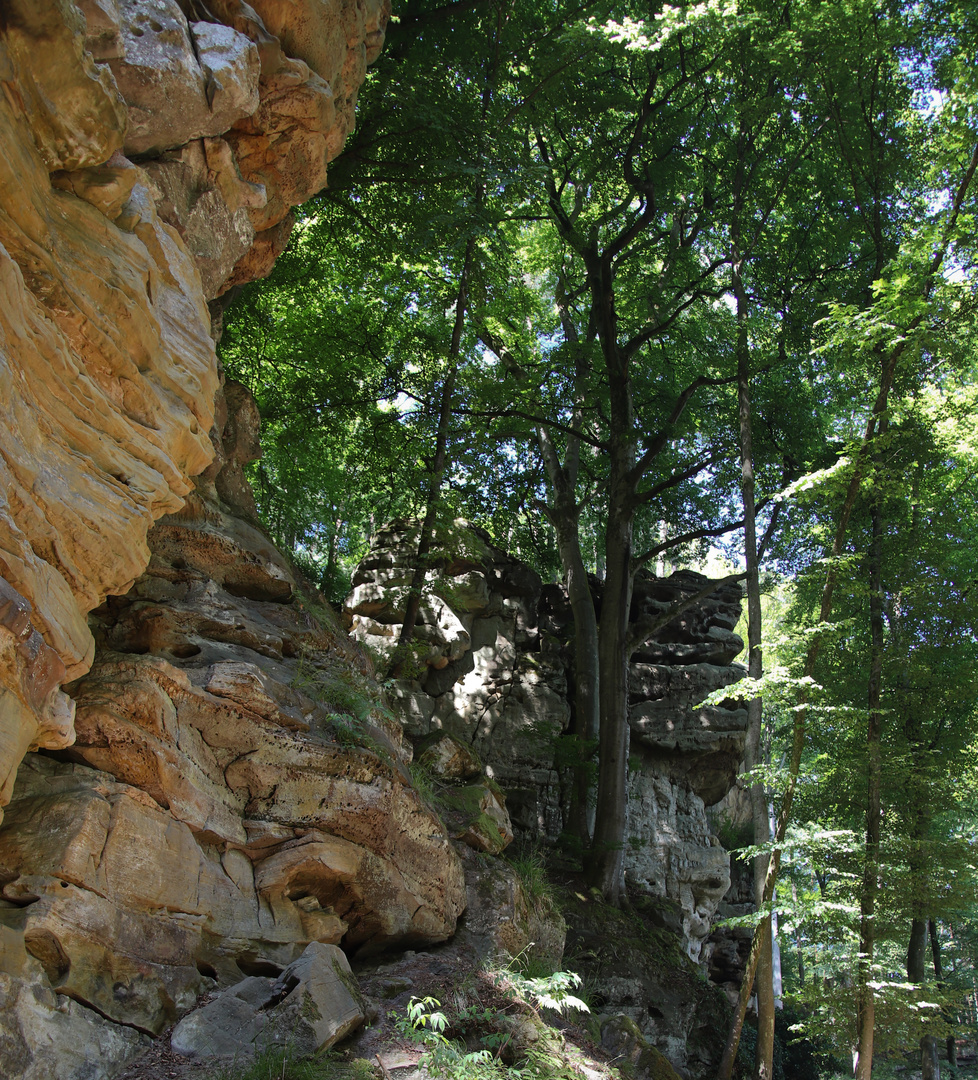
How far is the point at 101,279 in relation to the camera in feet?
14.5

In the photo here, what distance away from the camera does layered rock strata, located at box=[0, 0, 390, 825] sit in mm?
3697

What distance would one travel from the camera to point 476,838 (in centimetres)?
835

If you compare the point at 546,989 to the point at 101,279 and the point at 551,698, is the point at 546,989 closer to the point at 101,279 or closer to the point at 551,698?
the point at 101,279

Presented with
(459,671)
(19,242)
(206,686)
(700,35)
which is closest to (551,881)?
(459,671)

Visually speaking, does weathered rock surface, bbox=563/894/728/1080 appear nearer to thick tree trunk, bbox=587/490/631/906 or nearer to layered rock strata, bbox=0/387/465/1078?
thick tree trunk, bbox=587/490/631/906

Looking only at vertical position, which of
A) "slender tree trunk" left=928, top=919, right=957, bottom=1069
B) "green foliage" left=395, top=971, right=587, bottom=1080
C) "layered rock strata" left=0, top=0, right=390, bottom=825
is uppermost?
"layered rock strata" left=0, top=0, right=390, bottom=825

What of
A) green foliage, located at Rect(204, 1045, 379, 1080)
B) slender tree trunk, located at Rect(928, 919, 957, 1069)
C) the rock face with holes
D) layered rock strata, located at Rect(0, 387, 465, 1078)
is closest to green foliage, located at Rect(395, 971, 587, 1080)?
green foliage, located at Rect(204, 1045, 379, 1080)

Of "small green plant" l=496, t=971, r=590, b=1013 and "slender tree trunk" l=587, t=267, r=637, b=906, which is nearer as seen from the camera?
"small green plant" l=496, t=971, r=590, b=1013

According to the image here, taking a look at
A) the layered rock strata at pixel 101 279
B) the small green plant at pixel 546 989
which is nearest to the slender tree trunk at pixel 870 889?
the small green plant at pixel 546 989

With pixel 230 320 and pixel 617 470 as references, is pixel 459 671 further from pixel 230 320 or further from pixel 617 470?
pixel 230 320

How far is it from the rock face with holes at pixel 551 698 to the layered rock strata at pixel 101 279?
8.18 meters

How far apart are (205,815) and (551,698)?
35.6 ft

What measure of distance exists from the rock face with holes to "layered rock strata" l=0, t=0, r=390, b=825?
8.18 m

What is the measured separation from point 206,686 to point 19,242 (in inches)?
129
